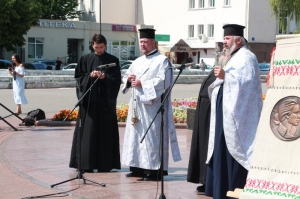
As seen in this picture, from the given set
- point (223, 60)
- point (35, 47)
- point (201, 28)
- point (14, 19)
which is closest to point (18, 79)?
point (223, 60)

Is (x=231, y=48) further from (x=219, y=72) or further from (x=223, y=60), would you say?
(x=219, y=72)

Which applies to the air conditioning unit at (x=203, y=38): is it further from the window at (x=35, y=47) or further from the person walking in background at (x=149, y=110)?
the person walking in background at (x=149, y=110)

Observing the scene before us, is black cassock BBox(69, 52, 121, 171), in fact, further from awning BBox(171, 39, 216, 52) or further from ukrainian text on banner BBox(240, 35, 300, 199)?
awning BBox(171, 39, 216, 52)

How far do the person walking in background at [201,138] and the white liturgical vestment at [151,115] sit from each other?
0.68 metres

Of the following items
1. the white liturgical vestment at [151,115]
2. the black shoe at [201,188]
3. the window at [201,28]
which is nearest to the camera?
the black shoe at [201,188]

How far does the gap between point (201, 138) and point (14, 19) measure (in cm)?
4590

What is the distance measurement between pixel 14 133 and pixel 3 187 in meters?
6.30

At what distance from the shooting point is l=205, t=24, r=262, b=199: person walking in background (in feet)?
→ 21.2

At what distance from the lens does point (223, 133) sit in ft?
21.7

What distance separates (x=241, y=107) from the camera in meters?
6.47

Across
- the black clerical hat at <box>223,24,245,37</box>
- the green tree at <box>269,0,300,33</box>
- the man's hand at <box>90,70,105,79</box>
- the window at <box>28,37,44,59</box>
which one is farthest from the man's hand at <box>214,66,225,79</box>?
the window at <box>28,37,44,59</box>

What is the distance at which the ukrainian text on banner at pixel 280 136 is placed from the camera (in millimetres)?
4570

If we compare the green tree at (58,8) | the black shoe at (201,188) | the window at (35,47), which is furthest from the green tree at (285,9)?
the green tree at (58,8)

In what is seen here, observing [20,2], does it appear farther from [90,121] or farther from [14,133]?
[90,121]
